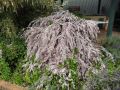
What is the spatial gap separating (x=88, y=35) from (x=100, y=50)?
44 cm

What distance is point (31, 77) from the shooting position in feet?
20.9

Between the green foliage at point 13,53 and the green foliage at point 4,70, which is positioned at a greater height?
the green foliage at point 13,53

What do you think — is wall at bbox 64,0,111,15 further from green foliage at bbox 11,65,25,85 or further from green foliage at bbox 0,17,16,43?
green foliage at bbox 11,65,25,85

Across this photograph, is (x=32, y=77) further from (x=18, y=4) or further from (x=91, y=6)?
(x=91, y=6)

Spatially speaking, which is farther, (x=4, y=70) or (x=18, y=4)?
(x=18, y=4)

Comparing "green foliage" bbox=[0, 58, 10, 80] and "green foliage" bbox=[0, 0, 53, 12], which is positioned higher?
"green foliage" bbox=[0, 0, 53, 12]

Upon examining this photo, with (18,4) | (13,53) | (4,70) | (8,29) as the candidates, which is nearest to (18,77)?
(4,70)

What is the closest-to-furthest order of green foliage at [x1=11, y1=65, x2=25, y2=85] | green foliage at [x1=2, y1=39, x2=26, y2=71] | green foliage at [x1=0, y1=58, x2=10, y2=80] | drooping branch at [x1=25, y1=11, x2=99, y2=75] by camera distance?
drooping branch at [x1=25, y1=11, x2=99, y2=75] < green foliage at [x1=11, y1=65, x2=25, y2=85] < green foliage at [x1=0, y1=58, x2=10, y2=80] < green foliage at [x1=2, y1=39, x2=26, y2=71]

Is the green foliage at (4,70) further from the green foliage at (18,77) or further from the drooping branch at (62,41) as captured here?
the drooping branch at (62,41)

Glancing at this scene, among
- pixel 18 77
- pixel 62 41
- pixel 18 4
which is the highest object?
pixel 18 4

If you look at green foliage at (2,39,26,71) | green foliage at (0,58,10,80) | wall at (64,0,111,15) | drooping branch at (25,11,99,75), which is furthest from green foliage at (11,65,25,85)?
wall at (64,0,111,15)

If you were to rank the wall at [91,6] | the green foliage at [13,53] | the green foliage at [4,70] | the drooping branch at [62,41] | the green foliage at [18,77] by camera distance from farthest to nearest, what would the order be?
the wall at [91,6]
the green foliage at [13,53]
the green foliage at [4,70]
the green foliage at [18,77]
the drooping branch at [62,41]

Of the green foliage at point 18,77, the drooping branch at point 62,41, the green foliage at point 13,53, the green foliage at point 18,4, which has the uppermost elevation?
the green foliage at point 18,4

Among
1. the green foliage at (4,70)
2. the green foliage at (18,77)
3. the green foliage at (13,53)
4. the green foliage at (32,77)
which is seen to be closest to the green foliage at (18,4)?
the green foliage at (13,53)
